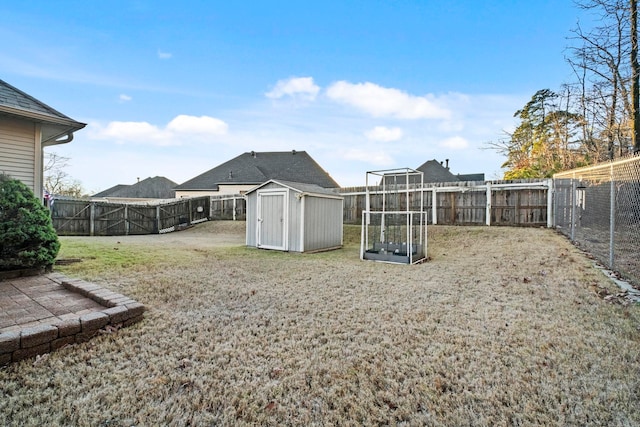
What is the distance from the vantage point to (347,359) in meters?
2.38

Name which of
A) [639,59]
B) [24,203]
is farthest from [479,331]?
[639,59]

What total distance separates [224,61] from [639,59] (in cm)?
1183

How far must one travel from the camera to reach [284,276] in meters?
5.33

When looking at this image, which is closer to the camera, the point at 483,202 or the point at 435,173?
the point at 483,202

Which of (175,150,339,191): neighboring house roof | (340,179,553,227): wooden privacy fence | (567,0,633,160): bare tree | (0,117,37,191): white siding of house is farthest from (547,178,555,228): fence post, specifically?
(175,150,339,191): neighboring house roof

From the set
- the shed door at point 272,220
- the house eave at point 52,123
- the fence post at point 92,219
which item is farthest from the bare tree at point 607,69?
the fence post at point 92,219

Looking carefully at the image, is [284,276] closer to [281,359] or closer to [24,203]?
[281,359]

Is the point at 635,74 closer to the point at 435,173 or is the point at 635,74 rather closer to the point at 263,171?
the point at 435,173

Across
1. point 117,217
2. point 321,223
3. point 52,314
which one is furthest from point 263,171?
point 52,314

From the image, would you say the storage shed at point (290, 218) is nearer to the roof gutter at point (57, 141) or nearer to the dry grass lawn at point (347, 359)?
the dry grass lawn at point (347, 359)

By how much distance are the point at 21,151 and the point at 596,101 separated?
50.2ft

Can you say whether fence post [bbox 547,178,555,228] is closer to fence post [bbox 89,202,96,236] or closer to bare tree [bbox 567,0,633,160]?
bare tree [bbox 567,0,633,160]

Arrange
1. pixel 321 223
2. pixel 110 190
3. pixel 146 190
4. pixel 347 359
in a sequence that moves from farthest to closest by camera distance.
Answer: pixel 110 190
pixel 146 190
pixel 321 223
pixel 347 359

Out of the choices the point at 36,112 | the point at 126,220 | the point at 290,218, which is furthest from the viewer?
the point at 126,220
